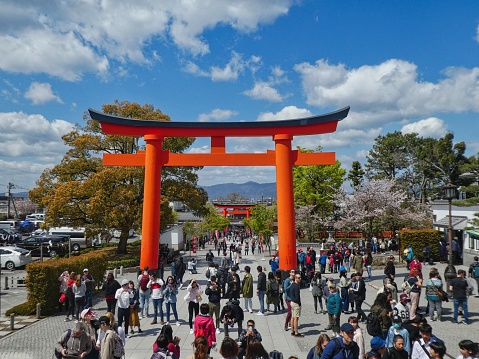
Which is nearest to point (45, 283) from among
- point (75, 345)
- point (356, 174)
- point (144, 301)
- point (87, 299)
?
point (87, 299)

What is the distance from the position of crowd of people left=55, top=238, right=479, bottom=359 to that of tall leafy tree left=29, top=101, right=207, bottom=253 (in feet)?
31.4

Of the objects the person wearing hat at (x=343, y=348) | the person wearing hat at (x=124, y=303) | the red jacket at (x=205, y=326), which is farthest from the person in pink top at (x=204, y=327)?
the person wearing hat at (x=124, y=303)

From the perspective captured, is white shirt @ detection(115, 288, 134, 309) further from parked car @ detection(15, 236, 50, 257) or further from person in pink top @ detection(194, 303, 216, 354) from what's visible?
parked car @ detection(15, 236, 50, 257)

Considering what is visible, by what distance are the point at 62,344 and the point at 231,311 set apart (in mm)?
3962

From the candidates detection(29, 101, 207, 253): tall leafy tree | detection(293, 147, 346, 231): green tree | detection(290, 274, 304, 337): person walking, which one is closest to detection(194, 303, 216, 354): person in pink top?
detection(290, 274, 304, 337): person walking

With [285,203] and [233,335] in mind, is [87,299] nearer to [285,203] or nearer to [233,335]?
[233,335]

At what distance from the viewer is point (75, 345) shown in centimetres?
624

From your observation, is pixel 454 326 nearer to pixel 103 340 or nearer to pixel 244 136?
pixel 103 340

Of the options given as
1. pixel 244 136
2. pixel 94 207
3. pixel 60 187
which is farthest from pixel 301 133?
pixel 60 187

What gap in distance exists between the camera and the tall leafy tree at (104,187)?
23641 millimetres

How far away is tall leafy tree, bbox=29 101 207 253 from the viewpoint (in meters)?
23.6

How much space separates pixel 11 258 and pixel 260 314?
18.2 metres

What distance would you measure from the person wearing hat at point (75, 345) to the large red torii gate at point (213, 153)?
11205 mm

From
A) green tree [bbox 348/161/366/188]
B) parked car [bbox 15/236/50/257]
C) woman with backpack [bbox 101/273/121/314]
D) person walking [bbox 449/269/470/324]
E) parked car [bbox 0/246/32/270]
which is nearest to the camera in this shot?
person walking [bbox 449/269/470/324]
